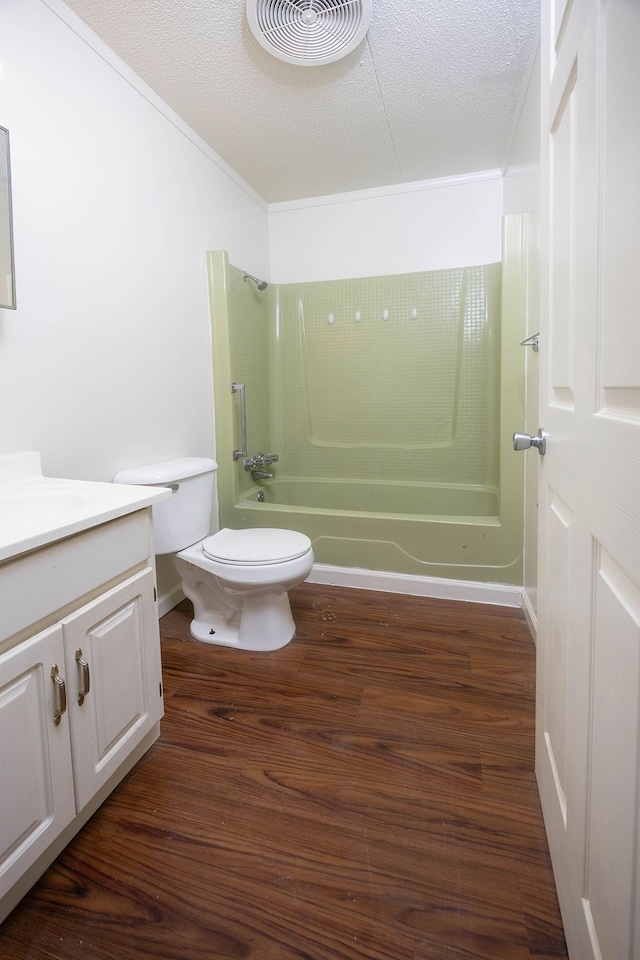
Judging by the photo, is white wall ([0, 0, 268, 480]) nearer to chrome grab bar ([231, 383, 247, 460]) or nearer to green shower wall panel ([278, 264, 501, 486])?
chrome grab bar ([231, 383, 247, 460])

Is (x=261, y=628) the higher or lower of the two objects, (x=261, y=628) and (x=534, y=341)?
the lower

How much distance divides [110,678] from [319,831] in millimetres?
605

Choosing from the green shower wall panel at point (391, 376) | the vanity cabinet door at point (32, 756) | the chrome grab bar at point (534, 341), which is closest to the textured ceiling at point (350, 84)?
the green shower wall panel at point (391, 376)

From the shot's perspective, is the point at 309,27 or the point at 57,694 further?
the point at 309,27

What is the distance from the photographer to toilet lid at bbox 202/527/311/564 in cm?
179

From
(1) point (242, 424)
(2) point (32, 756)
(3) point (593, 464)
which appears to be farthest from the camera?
(1) point (242, 424)

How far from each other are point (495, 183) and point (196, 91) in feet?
5.54

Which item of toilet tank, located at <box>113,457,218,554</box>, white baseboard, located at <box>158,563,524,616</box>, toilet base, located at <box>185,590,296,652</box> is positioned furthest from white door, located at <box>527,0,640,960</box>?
toilet tank, located at <box>113,457,218,554</box>

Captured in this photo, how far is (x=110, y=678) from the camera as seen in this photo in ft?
3.68

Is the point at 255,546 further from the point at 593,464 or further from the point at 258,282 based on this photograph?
the point at 258,282

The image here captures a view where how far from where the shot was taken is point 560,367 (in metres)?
0.95

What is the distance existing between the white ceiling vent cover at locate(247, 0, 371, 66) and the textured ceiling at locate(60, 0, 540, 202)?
56mm

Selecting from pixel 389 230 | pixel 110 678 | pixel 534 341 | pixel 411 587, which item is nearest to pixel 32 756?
pixel 110 678

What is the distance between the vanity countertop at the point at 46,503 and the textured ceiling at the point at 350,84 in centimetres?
154
